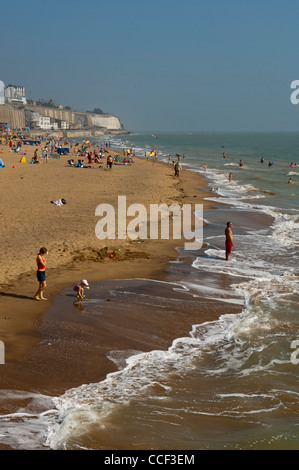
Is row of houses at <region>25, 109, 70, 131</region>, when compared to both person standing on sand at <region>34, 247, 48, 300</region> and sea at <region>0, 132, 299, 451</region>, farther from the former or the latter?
person standing on sand at <region>34, 247, 48, 300</region>

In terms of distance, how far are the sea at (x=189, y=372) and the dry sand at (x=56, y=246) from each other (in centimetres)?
87

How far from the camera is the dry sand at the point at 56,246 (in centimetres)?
968

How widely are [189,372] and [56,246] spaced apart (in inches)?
322

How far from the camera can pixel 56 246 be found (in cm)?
1460

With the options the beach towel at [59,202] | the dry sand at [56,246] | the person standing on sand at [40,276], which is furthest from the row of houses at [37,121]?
the person standing on sand at [40,276]

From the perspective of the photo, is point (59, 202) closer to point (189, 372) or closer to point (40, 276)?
point (40, 276)

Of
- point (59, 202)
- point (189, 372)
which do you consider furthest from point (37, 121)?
point (189, 372)

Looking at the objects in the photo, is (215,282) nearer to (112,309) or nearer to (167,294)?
(167,294)

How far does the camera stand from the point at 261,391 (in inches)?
279

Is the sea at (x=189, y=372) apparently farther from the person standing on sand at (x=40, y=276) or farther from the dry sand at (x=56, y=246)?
the dry sand at (x=56, y=246)

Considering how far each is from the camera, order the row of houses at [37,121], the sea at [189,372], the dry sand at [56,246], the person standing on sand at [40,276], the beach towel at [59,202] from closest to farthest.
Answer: the sea at [189,372] < the dry sand at [56,246] < the person standing on sand at [40,276] < the beach towel at [59,202] < the row of houses at [37,121]

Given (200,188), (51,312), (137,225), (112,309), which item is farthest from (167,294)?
(200,188)

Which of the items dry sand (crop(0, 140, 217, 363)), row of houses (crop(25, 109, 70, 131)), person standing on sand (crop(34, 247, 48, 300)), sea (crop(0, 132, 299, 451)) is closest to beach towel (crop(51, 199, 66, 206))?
dry sand (crop(0, 140, 217, 363))
